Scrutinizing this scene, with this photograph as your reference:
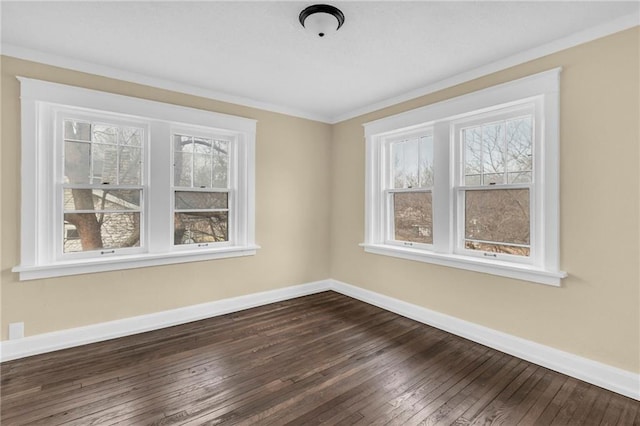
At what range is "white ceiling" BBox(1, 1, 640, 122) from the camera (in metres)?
2.11

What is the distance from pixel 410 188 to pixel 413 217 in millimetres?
363

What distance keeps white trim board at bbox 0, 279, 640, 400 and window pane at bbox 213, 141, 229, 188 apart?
146cm

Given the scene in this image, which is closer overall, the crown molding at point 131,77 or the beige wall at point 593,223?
the beige wall at point 593,223

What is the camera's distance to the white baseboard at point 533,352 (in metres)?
2.22

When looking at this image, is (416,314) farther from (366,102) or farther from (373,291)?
(366,102)

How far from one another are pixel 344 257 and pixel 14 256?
3.59m

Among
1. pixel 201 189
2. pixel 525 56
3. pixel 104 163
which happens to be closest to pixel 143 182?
pixel 104 163

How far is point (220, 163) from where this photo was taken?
387 centimetres

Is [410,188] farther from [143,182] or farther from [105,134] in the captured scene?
[105,134]

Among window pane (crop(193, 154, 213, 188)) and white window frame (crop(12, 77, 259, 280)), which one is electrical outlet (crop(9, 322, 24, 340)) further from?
window pane (crop(193, 154, 213, 188))

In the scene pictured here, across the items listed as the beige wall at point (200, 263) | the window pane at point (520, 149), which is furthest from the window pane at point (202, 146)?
the window pane at point (520, 149)

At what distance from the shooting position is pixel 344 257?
461 centimetres

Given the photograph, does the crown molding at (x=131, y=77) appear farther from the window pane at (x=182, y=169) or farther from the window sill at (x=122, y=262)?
the window sill at (x=122, y=262)

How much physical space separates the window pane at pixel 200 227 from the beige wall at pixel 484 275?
0.32 metres
